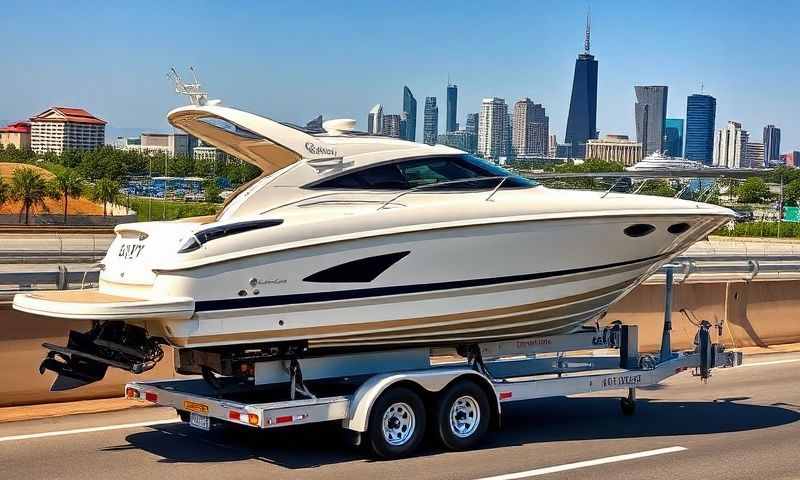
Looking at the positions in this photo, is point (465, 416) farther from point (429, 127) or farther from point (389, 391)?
point (429, 127)

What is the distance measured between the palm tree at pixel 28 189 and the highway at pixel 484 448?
78.5m

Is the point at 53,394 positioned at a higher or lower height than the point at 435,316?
lower

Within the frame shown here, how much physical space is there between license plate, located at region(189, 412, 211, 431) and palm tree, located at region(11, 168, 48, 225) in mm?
79854

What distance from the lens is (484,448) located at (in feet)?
34.5

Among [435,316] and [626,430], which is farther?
[626,430]

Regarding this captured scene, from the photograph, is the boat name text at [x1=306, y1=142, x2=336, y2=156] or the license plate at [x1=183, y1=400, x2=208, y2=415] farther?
the boat name text at [x1=306, y1=142, x2=336, y2=156]

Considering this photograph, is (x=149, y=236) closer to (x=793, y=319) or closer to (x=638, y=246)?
(x=638, y=246)

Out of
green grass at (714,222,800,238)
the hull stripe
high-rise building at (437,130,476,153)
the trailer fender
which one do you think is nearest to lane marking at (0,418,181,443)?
the hull stripe

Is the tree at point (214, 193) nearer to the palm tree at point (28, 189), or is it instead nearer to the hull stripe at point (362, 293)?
the hull stripe at point (362, 293)

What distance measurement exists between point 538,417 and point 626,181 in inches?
110

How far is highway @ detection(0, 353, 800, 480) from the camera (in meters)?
9.48

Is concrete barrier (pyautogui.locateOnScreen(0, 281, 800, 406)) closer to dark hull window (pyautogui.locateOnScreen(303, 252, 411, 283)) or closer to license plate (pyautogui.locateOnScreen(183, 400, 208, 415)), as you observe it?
license plate (pyautogui.locateOnScreen(183, 400, 208, 415))

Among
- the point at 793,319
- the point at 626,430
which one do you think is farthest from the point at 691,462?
the point at 793,319

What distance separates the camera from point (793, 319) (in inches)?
771
